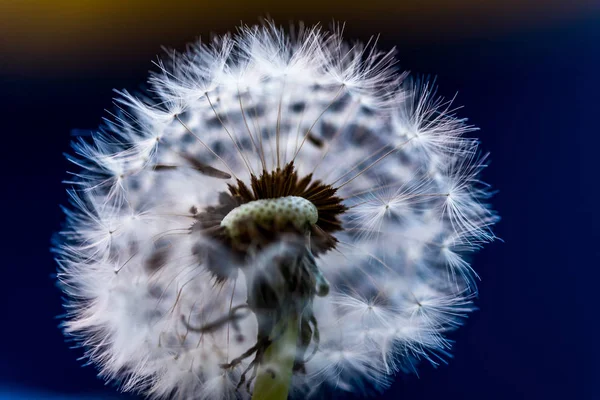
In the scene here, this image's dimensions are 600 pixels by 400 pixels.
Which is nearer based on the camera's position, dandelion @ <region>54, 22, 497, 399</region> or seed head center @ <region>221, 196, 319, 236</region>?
seed head center @ <region>221, 196, 319, 236</region>

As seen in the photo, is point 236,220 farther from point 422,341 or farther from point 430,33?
point 430,33

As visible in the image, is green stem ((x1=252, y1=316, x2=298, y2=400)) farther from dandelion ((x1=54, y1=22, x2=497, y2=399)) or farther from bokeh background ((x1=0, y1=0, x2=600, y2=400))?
bokeh background ((x1=0, y1=0, x2=600, y2=400))

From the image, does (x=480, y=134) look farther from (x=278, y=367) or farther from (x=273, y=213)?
(x=278, y=367)

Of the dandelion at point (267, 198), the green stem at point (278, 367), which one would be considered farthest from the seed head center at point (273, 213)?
the green stem at point (278, 367)

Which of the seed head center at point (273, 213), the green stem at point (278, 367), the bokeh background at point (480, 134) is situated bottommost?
the green stem at point (278, 367)

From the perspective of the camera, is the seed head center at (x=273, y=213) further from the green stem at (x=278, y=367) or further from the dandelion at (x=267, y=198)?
the green stem at (x=278, y=367)

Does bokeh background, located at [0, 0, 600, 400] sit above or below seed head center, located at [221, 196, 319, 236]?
above

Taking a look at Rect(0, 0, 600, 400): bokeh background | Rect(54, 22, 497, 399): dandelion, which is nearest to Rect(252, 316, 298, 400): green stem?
Rect(54, 22, 497, 399): dandelion
